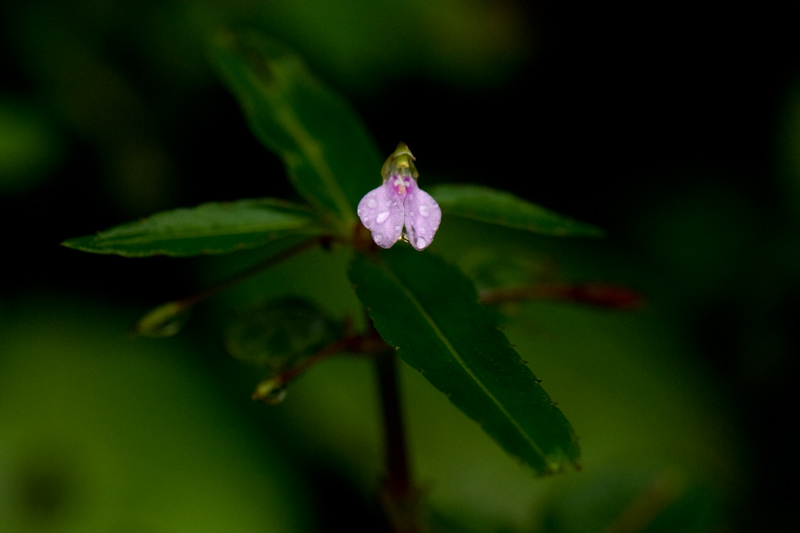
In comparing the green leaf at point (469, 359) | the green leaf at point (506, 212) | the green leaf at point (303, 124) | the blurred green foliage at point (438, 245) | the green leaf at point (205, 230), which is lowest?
the green leaf at point (469, 359)

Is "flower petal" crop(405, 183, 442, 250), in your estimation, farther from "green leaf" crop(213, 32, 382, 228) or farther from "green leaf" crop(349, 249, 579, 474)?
"green leaf" crop(213, 32, 382, 228)

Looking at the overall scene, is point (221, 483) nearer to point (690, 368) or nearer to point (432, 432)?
point (432, 432)

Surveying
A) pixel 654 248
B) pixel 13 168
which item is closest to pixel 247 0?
pixel 13 168

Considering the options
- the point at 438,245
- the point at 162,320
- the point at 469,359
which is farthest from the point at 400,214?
the point at 438,245

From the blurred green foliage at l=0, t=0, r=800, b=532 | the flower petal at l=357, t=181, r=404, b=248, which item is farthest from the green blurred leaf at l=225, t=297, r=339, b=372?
the blurred green foliage at l=0, t=0, r=800, b=532

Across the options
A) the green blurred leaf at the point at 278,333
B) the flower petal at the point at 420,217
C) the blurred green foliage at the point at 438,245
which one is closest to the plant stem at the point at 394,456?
the green blurred leaf at the point at 278,333

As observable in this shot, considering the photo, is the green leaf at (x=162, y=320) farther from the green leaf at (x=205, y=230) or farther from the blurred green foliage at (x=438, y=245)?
the blurred green foliage at (x=438, y=245)

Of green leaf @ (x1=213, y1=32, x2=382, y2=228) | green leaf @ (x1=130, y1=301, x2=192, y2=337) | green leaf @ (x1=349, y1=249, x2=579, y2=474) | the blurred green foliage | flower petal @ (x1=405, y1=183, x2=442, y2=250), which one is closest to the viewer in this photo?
green leaf @ (x1=349, y1=249, x2=579, y2=474)
